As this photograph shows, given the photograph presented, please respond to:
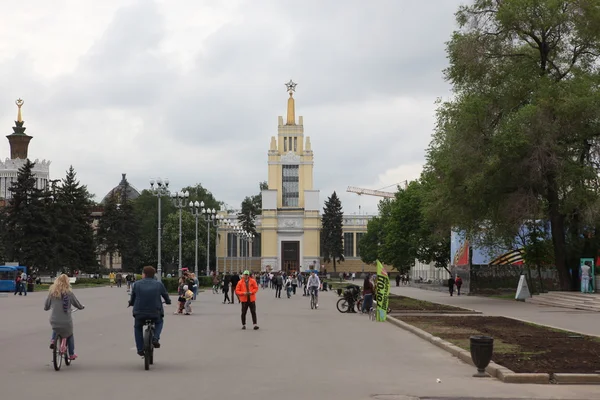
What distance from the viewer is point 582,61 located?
43188 mm

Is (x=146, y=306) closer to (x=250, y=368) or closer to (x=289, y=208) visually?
(x=250, y=368)

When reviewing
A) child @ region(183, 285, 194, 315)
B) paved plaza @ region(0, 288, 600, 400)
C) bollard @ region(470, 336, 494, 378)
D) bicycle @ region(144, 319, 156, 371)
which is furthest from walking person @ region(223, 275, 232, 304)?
bollard @ region(470, 336, 494, 378)

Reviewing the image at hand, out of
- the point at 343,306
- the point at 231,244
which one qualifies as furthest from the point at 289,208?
the point at 343,306

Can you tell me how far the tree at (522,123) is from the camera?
39125 mm

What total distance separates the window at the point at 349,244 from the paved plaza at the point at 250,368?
127411mm

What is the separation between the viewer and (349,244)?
493ft

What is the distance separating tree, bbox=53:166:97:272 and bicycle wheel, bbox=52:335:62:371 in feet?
220

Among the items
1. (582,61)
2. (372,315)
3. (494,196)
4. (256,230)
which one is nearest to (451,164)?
(494,196)

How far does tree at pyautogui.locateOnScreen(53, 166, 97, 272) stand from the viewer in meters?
80.4

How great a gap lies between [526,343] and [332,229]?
12413cm

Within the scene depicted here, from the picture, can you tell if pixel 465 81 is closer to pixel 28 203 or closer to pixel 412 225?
pixel 412 225

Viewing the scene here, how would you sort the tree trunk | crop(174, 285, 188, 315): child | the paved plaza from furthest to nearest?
the tree trunk < crop(174, 285, 188, 315): child < the paved plaza

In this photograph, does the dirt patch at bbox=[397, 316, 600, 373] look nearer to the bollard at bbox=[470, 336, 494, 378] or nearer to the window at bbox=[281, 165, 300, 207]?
the bollard at bbox=[470, 336, 494, 378]

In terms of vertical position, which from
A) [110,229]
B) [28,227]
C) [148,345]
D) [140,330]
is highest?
[110,229]
